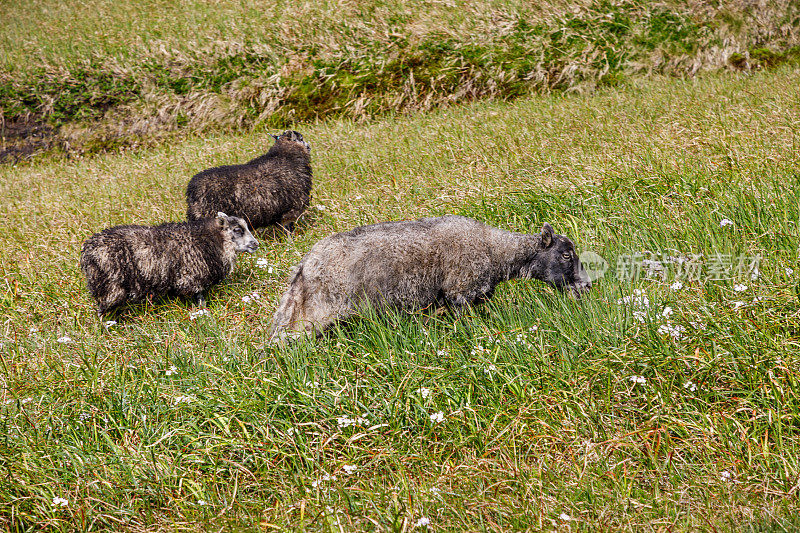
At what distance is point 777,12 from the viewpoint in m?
14.4

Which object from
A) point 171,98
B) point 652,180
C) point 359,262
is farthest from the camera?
point 171,98

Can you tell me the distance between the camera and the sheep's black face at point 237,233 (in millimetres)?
6996

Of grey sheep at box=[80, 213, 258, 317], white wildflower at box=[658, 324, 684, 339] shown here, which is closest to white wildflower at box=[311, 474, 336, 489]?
white wildflower at box=[658, 324, 684, 339]

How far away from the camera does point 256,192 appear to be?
815cm

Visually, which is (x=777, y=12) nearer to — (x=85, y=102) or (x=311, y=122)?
(x=311, y=122)

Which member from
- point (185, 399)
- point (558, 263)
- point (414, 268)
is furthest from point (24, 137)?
point (558, 263)

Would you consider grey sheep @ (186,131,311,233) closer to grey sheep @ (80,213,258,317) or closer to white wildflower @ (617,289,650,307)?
grey sheep @ (80,213,258,317)

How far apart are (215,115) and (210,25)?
3.63m

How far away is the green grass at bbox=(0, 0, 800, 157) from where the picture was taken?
46.4ft

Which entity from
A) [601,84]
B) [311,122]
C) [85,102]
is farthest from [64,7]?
[601,84]

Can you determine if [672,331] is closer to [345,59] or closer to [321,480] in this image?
[321,480]

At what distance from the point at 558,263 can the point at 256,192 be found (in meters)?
4.11

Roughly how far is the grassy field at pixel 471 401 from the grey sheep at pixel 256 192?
4.84 feet

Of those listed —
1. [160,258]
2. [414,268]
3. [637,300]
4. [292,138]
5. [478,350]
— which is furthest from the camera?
[292,138]
